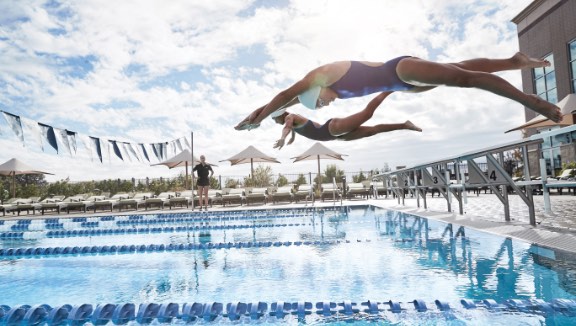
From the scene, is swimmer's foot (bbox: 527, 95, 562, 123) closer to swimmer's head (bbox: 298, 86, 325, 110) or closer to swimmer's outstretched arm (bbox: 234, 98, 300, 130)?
swimmer's head (bbox: 298, 86, 325, 110)

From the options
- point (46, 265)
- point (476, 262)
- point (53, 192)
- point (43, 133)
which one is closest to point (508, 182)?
point (476, 262)

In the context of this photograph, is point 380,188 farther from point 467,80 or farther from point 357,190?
point 467,80

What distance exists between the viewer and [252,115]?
2.78 m

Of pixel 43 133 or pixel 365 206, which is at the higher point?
pixel 43 133

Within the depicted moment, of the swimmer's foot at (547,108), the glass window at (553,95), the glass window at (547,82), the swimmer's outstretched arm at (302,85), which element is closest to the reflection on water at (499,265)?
the swimmer's foot at (547,108)

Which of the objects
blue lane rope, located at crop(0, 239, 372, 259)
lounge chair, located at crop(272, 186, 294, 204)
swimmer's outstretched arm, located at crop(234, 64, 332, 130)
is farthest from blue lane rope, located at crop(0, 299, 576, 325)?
lounge chair, located at crop(272, 186, 294, 204)

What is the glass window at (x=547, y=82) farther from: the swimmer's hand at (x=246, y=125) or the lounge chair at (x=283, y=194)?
the swimmer's hand at (x=246, y=125)

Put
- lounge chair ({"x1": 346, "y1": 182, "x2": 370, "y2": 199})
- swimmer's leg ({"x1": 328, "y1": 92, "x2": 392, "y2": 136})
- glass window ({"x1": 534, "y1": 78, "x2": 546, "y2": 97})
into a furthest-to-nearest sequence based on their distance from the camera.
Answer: glass window ({"x1": 534, "y1": 78, "x2": 546, "y2": 97})
lounge chair ({"x1": 346, "y1": 182, "x2": 370, "y2": 199})
swimmer's leg ({"x1": 328, "y1": 92, "x2": 392, "y2": 136})

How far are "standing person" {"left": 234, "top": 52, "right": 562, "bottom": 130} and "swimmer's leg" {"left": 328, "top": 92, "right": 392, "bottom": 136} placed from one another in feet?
0.70

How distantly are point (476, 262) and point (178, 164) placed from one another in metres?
17.0

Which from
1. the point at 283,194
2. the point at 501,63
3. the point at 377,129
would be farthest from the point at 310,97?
the point at 283,194

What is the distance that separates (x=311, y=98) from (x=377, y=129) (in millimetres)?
692

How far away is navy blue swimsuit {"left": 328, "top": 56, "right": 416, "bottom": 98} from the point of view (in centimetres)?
232

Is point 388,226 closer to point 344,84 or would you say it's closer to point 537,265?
point 537,265
